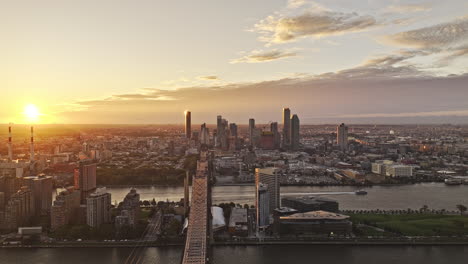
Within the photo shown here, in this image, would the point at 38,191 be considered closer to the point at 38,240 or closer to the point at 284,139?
the point at 38,240

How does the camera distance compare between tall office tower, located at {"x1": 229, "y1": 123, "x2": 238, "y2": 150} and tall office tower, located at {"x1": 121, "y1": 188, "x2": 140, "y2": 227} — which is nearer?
tall office tower, located at {"x1": 121, "y1": 188, "x2": 140, "y2": 227}

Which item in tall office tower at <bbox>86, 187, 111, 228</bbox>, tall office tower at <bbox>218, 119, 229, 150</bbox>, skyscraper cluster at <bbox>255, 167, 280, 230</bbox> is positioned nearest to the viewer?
tall office tower at <bbox>86, 187, 111, 228</bbox>

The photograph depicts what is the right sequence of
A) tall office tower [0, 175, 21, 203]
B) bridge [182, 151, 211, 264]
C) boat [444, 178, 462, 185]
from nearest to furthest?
1. bridge [182, 151, 211, 264]
2. tall office tower [0, 175, 21, 203]
3. boat [444, 178, 462, 185]

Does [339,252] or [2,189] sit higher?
[2,189]

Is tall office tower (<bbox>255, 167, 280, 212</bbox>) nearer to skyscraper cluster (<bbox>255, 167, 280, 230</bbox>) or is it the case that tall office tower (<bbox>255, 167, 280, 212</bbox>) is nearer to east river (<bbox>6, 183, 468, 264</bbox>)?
skyscraper cluster (<bbox>255, 167, 280, 230</bbox>)

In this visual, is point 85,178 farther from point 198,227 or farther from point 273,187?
point 198,227

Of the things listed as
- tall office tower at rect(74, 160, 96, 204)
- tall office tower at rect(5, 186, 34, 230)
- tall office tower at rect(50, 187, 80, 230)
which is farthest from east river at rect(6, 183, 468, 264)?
tall office tower at rect(74, 160, 96, 204)

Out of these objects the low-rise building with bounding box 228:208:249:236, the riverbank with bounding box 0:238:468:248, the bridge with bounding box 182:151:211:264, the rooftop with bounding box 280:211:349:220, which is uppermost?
the bridge with bounding box 182:151:211:264

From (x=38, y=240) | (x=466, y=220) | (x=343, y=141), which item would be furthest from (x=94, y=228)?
(x=343, y=141)
